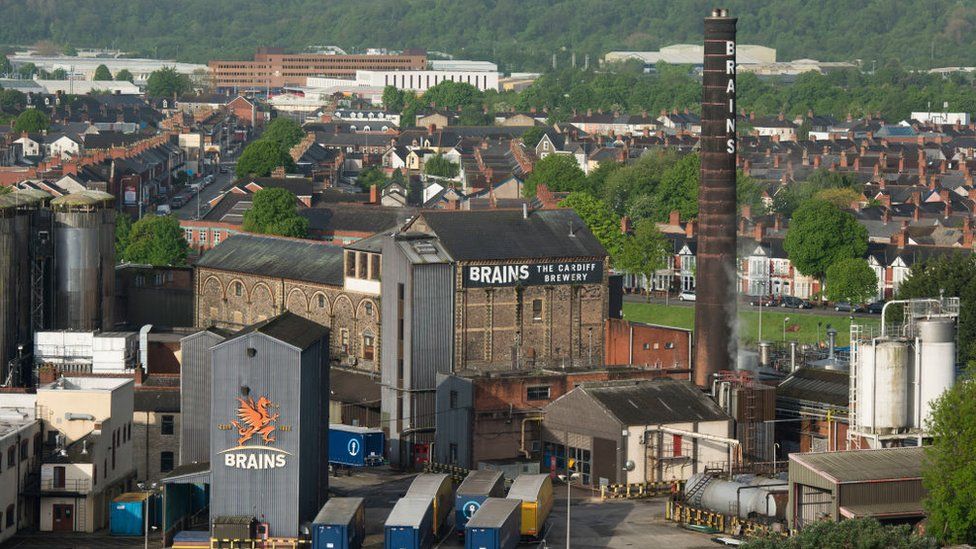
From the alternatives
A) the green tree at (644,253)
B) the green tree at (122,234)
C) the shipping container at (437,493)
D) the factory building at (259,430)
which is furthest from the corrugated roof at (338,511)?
the green tree at (122,234)

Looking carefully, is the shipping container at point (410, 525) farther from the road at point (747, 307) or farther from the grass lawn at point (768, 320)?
the road at point (747, 307)

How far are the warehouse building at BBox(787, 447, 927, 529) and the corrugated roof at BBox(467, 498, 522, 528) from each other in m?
9.17

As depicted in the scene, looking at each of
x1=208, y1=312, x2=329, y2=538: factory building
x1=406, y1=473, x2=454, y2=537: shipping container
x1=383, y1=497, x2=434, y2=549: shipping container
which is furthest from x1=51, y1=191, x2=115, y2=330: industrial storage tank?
x1=383, y1=497, x2=434, y2=549: shipping container

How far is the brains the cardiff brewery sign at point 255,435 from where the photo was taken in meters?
71.4

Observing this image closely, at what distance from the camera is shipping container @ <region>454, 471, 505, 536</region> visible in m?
73.8

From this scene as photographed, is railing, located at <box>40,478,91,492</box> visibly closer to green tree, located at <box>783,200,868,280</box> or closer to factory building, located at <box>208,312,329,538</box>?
factory building, located at <box>208,312,329,538</box>

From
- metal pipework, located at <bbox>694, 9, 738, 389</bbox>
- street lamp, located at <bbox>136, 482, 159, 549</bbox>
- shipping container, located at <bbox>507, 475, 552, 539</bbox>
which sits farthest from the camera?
metal pipework, located at <bbox>694, 9, 738, 389</bbox>

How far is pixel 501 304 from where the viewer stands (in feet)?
309

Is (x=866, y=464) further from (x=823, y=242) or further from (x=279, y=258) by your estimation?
(x=823, y=242)

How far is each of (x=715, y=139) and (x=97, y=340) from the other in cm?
2640

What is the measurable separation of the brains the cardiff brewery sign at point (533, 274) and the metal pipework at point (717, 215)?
17.7 feet

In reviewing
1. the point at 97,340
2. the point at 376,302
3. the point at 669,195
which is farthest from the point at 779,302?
the point at 97,340

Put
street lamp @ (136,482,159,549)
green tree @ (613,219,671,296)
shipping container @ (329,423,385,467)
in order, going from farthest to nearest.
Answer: green tree @ (613,219,671,296) < shipping container @ (329,423,385,467) < street lamp @ (136,482,159,549)

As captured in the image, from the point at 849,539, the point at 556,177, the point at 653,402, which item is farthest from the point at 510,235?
the point at 556,177
